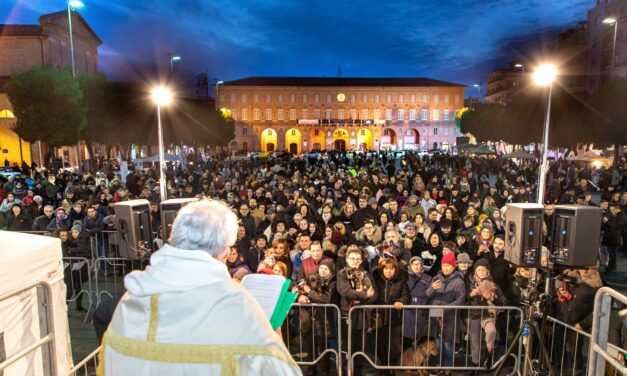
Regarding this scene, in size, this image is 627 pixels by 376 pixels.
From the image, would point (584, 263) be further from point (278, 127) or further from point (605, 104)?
point (278, 127)

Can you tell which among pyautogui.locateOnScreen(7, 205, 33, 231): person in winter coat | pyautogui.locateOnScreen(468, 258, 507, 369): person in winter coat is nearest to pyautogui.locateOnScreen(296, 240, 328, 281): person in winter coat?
pyautogui.locateOnScreen(468, 258, 507, 369): person in winter coat

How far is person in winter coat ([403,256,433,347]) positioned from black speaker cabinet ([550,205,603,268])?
153cm

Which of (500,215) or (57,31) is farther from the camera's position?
(57,31)

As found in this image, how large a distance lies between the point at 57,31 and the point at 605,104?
52076 millimetres

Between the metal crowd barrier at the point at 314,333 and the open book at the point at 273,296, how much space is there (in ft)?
10.3

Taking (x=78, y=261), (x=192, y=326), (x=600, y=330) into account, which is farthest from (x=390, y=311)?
(x=78, y=261)

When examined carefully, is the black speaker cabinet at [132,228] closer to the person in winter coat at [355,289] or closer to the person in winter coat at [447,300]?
the person in winter coat at [355,289]

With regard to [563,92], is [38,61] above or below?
above

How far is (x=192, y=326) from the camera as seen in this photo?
1.63 metres

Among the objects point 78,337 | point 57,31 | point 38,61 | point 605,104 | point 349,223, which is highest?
point 57,31

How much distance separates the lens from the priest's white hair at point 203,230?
1775 millimetres

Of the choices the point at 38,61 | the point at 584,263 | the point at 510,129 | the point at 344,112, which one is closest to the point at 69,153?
the point at 38,61

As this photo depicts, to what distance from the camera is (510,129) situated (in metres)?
33.8

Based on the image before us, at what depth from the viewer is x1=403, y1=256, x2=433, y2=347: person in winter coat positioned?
18.1 ft
